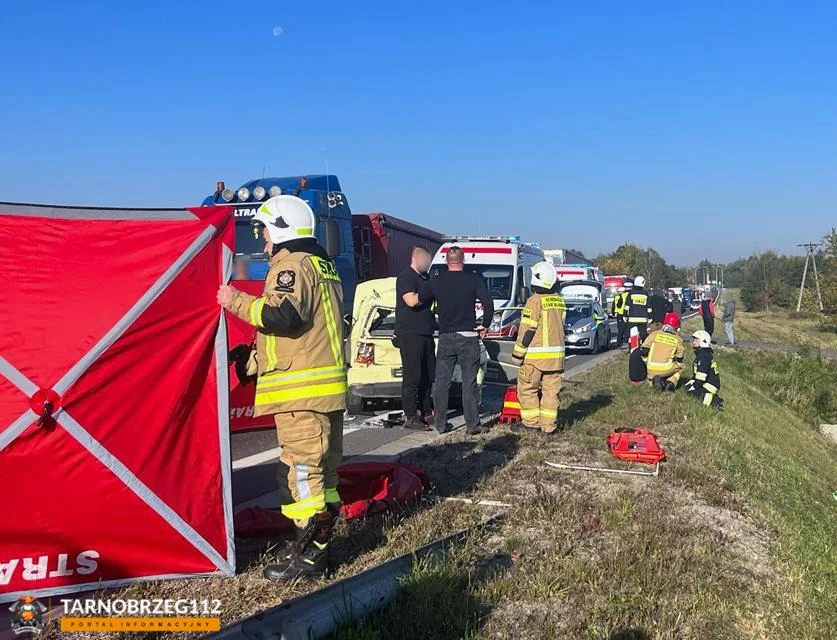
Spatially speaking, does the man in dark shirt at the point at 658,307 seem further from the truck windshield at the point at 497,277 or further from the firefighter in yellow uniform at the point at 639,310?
the truck windshield at the point at 497,277

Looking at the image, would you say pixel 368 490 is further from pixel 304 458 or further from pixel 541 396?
pixel 541 396

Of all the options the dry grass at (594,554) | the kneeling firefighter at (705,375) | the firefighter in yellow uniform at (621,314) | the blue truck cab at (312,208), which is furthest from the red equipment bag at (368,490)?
the firefighter in yellow uniform at (621,314)

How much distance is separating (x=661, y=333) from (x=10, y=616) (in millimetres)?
10897

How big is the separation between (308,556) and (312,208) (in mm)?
9218

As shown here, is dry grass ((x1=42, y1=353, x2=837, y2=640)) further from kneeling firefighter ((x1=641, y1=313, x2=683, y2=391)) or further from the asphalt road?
kneeling firefighter ((x1=641, y1=313, x2=683, y2=391))

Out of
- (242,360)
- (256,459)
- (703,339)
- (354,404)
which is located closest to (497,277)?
(703,339)

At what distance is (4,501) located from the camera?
3.57 m

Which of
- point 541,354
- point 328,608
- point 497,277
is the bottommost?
point 328,608

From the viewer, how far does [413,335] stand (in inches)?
346

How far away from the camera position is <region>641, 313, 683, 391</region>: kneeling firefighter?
1216cm

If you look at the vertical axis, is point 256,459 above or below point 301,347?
below

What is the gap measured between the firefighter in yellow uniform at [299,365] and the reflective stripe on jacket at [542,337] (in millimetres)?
4197

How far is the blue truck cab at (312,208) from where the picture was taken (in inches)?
521

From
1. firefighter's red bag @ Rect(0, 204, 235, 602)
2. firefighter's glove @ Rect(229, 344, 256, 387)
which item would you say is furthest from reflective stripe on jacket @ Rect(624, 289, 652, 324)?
firefighter's red bag @ Rect(0, 204, 235, 602)
